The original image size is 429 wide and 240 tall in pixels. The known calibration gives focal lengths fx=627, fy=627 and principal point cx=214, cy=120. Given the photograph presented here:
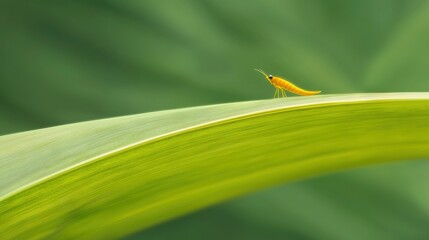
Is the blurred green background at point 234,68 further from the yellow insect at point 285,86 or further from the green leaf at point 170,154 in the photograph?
the green leaf at point 170,154

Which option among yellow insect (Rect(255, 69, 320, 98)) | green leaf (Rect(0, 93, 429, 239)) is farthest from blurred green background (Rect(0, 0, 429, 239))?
green leaf (Rect(0, 93, 429, 239))

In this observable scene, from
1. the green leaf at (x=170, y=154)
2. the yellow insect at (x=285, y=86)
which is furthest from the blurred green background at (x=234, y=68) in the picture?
the green leaf at (x=170, y=154)

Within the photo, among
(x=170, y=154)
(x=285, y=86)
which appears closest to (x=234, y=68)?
(x=285, y=86)

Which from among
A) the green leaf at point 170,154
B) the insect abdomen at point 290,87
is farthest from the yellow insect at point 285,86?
the green leaf at point 170,154

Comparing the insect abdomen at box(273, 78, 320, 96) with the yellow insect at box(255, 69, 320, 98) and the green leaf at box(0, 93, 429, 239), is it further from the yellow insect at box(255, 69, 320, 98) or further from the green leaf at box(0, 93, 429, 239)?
the green leaf at box(0, 93, 429, 239)

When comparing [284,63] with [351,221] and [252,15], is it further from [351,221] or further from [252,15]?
[351,221]

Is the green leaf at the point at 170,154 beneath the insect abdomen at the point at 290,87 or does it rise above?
beneath

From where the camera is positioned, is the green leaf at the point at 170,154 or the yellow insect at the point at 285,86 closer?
the green leaf at the point at 170,154
